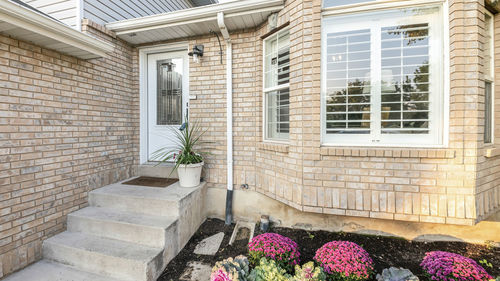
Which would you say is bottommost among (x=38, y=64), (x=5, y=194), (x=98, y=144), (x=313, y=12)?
(x=5, y=194)

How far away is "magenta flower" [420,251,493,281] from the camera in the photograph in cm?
169

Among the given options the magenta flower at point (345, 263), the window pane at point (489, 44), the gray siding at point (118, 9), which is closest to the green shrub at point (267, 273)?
the magenta flower at point (345, 263)

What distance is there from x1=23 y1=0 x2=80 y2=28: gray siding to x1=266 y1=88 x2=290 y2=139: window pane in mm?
2992

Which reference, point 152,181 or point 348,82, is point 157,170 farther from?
point 348,82

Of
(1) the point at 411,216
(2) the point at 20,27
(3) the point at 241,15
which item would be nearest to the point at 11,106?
(2) the point at 20,27

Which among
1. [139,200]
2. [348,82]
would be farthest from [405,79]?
[139,200]

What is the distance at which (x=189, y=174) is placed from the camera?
3.26 metres

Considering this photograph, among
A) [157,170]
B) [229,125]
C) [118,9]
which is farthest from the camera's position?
[157,170]

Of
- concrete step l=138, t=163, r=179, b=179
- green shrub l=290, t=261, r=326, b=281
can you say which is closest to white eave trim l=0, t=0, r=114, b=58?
concrete step l=138, t=163, r=179, b=179

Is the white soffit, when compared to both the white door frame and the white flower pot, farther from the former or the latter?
the white flower pot

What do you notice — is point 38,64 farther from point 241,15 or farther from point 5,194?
point 241,15

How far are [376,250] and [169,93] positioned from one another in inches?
155

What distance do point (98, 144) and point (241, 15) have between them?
284cm

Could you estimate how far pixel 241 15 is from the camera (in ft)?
9.91
